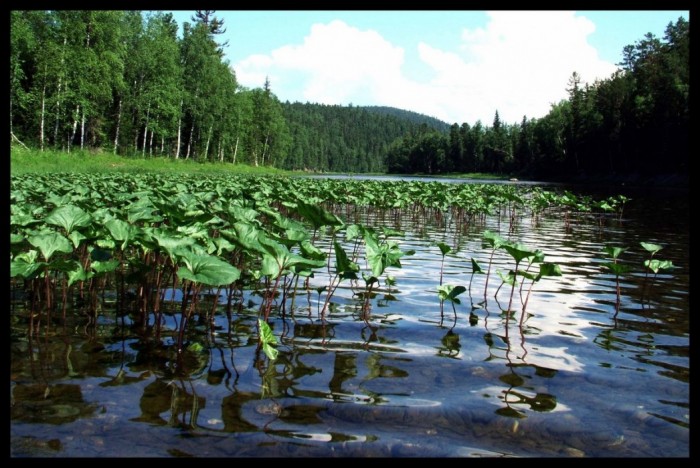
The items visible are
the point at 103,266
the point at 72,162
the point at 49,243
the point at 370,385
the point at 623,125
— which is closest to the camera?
the point at 370,385

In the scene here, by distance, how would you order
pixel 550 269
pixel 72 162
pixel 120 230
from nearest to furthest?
pixel 120 230
pixel 550 269
pixel 72 162

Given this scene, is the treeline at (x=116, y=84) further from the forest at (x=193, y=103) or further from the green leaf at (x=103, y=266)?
the green leaf at (x=103, y=266)

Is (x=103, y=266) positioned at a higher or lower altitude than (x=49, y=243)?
lower

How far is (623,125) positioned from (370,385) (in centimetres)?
7661

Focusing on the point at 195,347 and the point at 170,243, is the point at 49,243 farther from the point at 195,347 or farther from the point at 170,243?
the point at 195,347

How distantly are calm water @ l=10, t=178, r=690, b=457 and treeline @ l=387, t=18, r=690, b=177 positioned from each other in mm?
49763

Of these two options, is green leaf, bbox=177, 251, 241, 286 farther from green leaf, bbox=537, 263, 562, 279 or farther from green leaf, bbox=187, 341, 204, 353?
green leaf, bbox=537, 263, 562, 279

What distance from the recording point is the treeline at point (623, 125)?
194 feet

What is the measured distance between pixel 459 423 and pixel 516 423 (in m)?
0.34

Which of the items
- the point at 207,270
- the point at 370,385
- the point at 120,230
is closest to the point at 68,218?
the point at 120,230

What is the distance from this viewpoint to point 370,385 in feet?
12.2

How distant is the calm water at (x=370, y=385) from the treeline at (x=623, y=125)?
49763 millimetres

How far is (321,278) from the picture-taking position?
787cm
